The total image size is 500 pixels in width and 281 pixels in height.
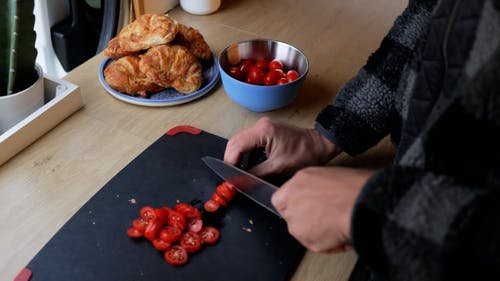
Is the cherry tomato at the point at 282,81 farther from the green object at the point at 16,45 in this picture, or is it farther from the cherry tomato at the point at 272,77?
the green object at the point at 16,45

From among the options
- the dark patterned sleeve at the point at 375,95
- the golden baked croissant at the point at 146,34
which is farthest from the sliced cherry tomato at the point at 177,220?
the golden baked croissant at the point at 146,34

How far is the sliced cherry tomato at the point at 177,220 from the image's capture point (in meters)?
0.63

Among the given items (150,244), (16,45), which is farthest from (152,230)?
(16,45)

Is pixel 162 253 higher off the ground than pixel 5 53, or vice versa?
pixel 5 53

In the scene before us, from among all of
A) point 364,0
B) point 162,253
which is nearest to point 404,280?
point 162,253

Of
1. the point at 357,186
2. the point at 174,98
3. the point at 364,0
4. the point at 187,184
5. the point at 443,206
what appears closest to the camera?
the point at 443,206

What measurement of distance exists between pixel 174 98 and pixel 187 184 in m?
0.22

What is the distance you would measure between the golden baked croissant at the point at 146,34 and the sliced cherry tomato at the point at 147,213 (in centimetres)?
34

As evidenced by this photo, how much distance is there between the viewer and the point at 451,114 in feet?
1.31

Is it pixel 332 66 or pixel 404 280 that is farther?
pixel 332 66

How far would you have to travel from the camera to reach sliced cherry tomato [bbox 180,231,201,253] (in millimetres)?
606

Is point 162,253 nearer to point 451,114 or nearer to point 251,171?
point 251,171

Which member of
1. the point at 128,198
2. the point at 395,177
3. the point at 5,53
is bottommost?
the point at 128,198

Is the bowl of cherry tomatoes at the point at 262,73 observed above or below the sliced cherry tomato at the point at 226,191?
above
